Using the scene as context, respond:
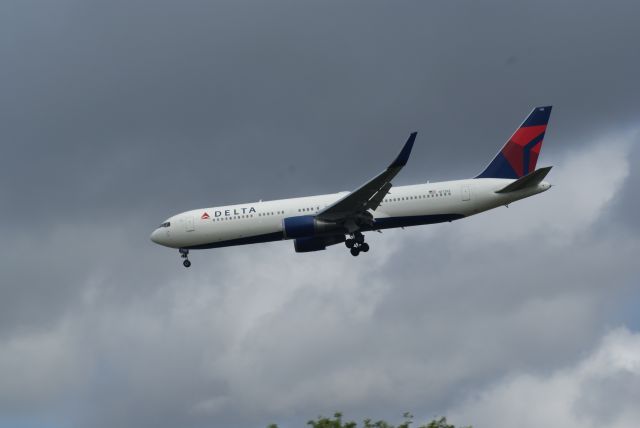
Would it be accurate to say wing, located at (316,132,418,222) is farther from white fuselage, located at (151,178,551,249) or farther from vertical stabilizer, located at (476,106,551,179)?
vertical stabilizer, located at (476,106,551,179)

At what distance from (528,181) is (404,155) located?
10218 millimetres

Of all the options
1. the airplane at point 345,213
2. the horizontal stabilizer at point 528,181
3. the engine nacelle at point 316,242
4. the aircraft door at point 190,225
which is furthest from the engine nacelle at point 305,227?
the horizontal stabilizer at point 528,181

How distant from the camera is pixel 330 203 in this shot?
2729 inches

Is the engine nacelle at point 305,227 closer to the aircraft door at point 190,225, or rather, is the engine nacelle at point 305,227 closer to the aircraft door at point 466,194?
the aircraft door at point 190,225

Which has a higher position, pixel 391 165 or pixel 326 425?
pixel 391 165

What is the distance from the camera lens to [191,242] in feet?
233

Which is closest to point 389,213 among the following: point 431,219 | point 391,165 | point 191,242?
point 431,219

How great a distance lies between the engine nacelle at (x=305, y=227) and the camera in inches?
2662

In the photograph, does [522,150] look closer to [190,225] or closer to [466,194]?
[466,194]

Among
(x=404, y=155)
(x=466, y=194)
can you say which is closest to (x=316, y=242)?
(x=466, y=194)

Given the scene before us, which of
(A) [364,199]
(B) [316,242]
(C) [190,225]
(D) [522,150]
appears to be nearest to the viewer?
(A) [364,199]

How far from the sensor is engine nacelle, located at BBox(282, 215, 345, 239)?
67.6 meters

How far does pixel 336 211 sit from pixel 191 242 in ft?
32.2

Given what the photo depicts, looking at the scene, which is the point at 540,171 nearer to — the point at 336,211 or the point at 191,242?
the point at 336,211
